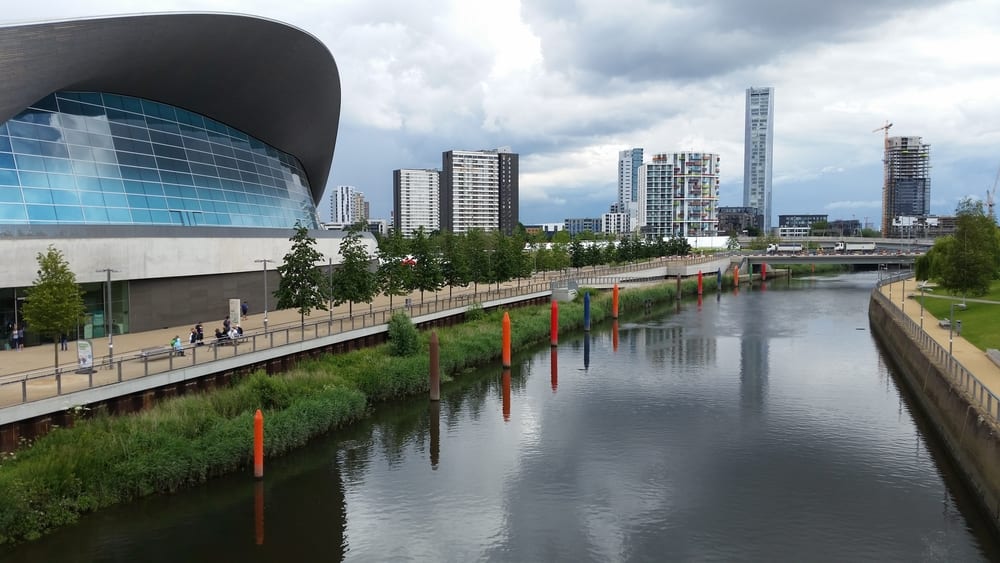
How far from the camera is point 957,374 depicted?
2914 cm

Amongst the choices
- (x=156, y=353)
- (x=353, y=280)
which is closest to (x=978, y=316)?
(x=353, y=280)

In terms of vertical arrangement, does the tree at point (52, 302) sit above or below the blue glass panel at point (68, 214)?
below

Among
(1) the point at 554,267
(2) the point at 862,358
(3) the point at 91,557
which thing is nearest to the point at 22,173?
(3) the point at 91,557

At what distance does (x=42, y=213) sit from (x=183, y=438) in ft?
57.3

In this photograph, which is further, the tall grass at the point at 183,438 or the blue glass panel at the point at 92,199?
the blue glass panel at the point at 92,199

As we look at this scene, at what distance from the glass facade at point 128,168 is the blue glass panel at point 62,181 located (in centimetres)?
4

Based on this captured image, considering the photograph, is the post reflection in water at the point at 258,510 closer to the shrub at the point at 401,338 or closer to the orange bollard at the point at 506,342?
the shrub at the point at 401,338

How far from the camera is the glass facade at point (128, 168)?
116 feet

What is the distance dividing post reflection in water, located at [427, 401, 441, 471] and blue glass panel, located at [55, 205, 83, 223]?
1948 centimetres

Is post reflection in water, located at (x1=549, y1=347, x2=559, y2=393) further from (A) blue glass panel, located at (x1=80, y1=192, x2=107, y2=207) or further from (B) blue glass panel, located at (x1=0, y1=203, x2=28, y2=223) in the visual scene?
(B) blue glass panel, located at (x1=0, y1=203, x2=28, y2=223)

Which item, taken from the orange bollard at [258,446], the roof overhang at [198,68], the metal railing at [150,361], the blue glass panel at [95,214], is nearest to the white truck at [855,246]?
the roof overhang at [198,68]

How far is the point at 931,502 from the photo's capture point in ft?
78.6

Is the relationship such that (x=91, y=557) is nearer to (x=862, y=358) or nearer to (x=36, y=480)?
(x=36, y=480)

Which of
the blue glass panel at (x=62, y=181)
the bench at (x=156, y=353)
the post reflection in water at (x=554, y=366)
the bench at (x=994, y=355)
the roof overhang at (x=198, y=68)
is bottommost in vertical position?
the post reflection in water at (x=554, y=366)
